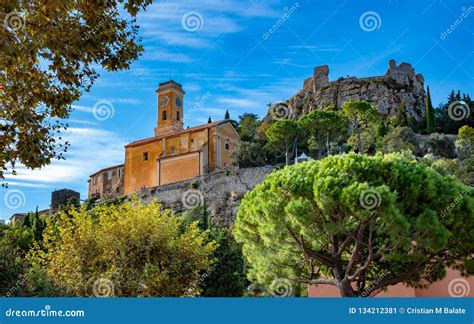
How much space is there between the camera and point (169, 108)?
191ft

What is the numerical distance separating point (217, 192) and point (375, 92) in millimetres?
37317

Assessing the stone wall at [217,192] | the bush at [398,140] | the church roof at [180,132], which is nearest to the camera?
the stone wall at [217,192]

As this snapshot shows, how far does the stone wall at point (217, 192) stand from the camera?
154 ft

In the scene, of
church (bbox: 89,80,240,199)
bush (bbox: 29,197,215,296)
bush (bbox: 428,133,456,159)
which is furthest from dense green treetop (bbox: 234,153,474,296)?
bush (bbox: 428,133,456,159)

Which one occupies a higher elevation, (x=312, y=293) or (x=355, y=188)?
(x=355, y=188)

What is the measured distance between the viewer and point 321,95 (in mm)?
79562

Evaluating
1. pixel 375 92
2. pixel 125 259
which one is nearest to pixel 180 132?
pixel 375 92

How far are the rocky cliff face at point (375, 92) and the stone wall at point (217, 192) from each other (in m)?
32.3

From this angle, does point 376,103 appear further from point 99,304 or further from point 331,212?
point 99,304

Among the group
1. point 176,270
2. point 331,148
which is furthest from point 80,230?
point 331,148

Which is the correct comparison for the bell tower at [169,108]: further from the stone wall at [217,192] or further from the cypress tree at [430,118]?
the cypress tree at [430,118]

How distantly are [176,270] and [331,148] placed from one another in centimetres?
3874

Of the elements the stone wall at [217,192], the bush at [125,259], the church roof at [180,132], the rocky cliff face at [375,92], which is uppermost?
the rocky cliff face at [375,92]

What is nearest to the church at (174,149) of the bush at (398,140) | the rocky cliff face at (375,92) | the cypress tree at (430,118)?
the bush at (398,140)
